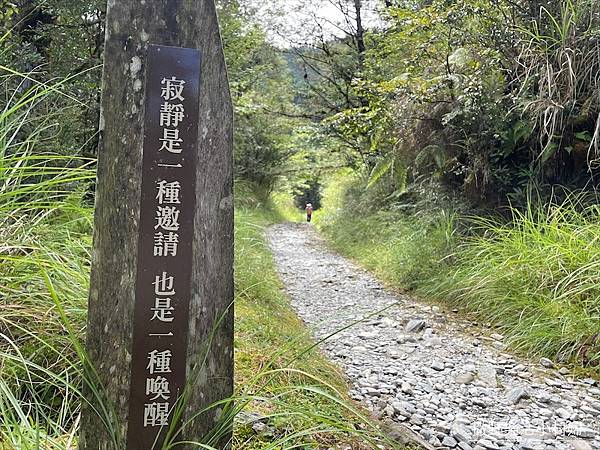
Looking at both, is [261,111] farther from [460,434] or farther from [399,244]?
[460,434]

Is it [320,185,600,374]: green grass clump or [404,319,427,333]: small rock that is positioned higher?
[320,185,600,374]: green grass clump

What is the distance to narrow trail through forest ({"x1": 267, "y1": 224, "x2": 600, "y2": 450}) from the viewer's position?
239cm

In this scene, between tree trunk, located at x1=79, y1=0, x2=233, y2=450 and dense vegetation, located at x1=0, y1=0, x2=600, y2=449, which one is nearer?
tree trunk, located at x1=79, y1=0, x2=233, y2=450

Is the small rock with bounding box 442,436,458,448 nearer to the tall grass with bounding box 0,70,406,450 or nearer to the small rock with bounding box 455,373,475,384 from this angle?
the tall grass with bounding box 0,70,406,450

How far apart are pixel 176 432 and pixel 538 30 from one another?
16.2ft

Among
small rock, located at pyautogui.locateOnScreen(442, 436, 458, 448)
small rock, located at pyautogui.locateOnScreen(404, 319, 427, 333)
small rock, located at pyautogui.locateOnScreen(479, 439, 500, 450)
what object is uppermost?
small rock, located at pyautogui.locateOnScreen(404, 319, 427, 333)

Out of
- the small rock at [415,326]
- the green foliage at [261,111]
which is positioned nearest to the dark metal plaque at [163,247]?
the small rock at [415,326]

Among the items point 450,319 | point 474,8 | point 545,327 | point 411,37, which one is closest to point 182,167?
point 545,327

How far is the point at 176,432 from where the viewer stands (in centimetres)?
145

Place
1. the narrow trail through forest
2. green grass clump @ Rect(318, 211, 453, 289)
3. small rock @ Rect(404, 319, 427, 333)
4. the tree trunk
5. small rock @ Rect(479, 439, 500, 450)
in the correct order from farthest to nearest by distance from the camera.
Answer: green grass clump @ Rect(318, 211, 453, 289), small rock @ Rect(404, 319, 427, 333), the narrow trail through forest, small rock @ Rect(479, 439, 500, 450), the tree trunk

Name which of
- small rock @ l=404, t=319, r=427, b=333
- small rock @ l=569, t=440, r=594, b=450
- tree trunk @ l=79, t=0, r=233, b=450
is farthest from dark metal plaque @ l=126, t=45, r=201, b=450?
small rock @ l=404, t=319, r=427, b=333

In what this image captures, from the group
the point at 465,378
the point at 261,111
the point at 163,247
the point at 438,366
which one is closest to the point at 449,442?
the point at 465,378

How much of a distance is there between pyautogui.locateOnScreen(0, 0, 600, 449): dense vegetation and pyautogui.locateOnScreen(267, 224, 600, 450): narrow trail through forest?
26cm

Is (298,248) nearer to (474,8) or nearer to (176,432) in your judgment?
(474,8)
